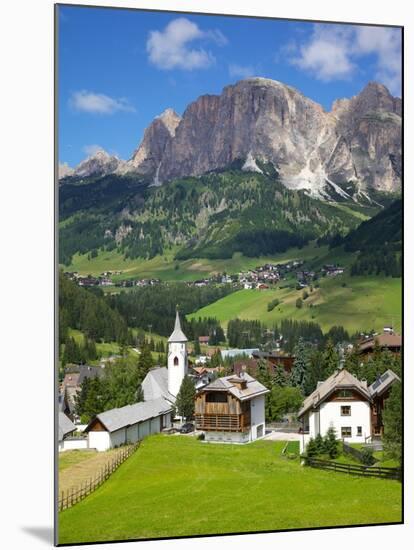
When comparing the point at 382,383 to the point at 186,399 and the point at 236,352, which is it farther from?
the point at 186,399

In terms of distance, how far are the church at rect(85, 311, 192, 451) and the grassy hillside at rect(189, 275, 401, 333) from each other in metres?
1.20

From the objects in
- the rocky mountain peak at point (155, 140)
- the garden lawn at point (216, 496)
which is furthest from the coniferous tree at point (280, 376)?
the rocky mountain peak at point (155, 140)

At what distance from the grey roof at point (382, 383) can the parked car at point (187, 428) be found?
8.18 ft

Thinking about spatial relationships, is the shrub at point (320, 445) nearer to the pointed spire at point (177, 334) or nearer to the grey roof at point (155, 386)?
the grey roof at point (155, 386)

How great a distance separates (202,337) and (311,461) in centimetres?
216

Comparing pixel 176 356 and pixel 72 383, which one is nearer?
pixel 72 383

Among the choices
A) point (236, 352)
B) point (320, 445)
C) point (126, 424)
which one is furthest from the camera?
point (236, 352)

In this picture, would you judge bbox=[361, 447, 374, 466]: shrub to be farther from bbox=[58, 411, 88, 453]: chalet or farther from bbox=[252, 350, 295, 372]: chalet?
bbox=[58, 411, 88, 453]: chalet

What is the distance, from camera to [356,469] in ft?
48.0

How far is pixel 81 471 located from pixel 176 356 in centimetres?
202

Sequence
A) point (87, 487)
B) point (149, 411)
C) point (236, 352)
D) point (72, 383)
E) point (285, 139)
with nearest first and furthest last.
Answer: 1. point (87, 487)
2. point (72, 383)
3. point (149, 411)
4. point (236, 352)
5. point (285, 139)

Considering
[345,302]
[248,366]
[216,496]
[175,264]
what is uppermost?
[175,264]

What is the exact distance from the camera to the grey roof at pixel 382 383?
15008 mm

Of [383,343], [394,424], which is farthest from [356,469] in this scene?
[383,343]
